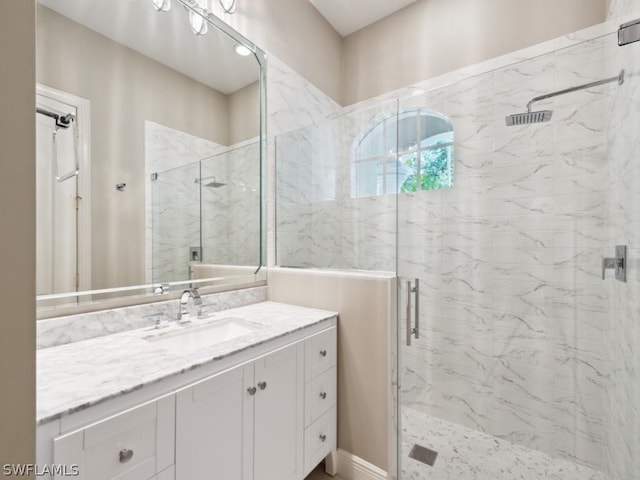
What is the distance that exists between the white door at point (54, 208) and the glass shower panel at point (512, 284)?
158 cm

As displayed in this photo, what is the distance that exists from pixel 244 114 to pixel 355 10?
158 cm

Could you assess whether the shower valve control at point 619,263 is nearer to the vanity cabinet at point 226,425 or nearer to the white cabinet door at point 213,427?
the vanity cabinet at point 226,425

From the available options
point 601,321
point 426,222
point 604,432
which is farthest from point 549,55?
point 604,432

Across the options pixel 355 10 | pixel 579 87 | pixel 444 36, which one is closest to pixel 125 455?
pixel 579 87

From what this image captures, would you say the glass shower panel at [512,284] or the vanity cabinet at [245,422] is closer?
the vanity cabinet at [245,422]

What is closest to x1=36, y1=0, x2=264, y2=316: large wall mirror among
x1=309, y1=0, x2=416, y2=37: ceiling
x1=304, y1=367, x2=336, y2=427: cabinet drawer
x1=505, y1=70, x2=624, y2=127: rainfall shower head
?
x1=304, y1=367, x2=336, y2=427: cabinet drawer

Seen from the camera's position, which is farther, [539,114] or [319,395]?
[539,114]

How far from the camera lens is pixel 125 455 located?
0.77m

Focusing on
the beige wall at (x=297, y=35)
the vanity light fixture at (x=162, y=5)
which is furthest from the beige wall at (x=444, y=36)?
the vanity light fixture at (x=162, y=5)

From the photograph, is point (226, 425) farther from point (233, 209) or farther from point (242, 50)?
point (242, 50)

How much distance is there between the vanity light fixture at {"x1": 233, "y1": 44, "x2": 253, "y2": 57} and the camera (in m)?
1.86

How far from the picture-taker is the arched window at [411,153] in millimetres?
2143
